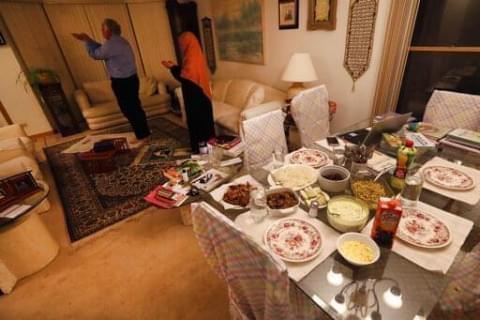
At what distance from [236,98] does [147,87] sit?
2.15 meters

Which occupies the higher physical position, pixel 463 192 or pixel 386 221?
pixel 386 221

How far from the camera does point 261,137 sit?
166 cm

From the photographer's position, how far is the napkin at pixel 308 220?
31.6 inches

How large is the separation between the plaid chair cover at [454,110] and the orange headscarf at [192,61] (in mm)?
2063

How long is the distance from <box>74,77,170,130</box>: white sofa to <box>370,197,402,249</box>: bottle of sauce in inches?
175

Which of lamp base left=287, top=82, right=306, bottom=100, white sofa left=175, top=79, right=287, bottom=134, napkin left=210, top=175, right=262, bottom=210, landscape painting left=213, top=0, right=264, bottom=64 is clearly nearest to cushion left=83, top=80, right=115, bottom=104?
white sofa left=175, top=79, right=287, bottom=134

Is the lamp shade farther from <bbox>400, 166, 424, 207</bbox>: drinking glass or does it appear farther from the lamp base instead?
<bbox>400, 166, 424, 207</bbox>: drinking glass

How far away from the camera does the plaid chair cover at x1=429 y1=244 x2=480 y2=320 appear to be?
656 mm

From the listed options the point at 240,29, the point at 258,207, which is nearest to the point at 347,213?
the point at 258,207

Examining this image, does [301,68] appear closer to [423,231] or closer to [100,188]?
[423,231]

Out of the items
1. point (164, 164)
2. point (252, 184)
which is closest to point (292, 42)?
point (164, 164)

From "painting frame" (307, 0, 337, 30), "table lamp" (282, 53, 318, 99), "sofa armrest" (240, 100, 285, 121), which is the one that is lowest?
"sofa armrest" (240, 100, 285, 121)

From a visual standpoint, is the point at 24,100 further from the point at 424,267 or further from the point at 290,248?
the point at 424,267

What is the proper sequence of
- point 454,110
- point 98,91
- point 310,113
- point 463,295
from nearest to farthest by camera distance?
point 463,295 < point 454,110 < point 310,113 < point 98,91
